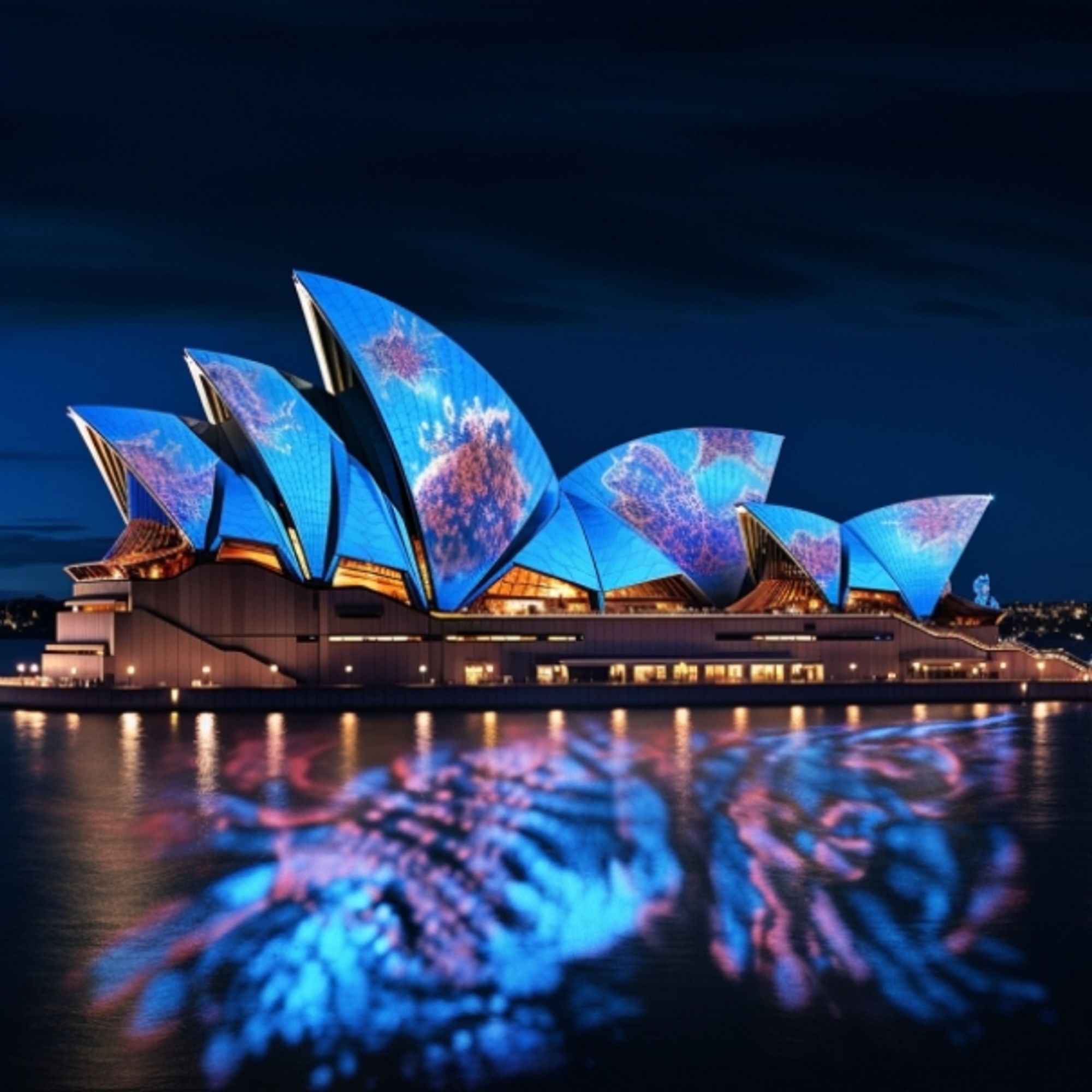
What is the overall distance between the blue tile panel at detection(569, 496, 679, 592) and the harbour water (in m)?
21.5

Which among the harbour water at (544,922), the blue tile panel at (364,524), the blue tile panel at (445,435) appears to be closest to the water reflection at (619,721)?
the blue tile panel at (445,435)

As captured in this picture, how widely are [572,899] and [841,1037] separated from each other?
605cm

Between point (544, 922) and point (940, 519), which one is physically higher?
point (940, 519)

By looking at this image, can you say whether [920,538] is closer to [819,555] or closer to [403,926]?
[819,555]

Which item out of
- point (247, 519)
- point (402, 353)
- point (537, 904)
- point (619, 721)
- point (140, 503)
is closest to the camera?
point (537, 904)

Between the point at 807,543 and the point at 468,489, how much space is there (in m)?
14.1

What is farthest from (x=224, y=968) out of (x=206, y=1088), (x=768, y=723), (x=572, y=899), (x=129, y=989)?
(x=768, y=723)

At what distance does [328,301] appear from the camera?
46844mm

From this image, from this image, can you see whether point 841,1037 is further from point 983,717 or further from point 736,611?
point 736,611

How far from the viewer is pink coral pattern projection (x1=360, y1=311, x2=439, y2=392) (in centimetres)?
4781

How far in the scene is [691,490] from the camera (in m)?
59.6

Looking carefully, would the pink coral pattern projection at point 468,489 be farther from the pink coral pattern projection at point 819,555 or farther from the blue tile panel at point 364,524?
the pink coral pattern projection at point 819,555

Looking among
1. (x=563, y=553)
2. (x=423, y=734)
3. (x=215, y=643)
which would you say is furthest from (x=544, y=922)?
(x=563, y=553)

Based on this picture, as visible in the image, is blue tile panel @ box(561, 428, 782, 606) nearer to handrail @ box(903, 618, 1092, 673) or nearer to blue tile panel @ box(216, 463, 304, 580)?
handrail @ box(903, 618, 1092, 673)
